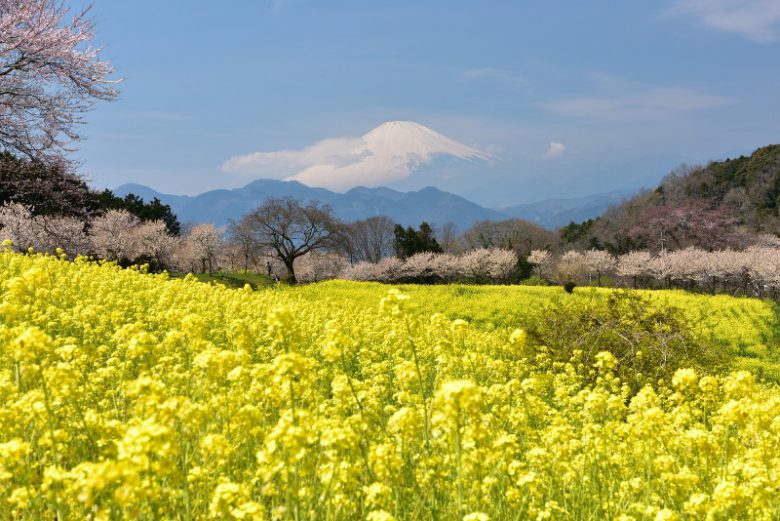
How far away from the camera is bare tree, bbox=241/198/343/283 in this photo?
6275cm

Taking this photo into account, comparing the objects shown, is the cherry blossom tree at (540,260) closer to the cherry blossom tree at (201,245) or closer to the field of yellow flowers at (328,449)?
the cherry blossom tree at (201,245)

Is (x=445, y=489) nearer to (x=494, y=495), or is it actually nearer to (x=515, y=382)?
→ (x=494, y=495)

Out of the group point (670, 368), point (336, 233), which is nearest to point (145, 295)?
point (670, 368)

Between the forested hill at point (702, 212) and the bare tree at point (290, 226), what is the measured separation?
39.2 meters

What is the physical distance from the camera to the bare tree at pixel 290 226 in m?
62.8

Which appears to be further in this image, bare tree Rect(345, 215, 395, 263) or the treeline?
bare tree Rect(345, 215, 395, 263)

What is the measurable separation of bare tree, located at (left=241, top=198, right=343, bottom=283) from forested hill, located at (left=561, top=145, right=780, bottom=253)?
3919 centimetres

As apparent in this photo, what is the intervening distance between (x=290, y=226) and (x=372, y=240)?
1843 inches

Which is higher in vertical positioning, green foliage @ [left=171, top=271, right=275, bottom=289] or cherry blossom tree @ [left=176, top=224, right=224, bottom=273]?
cherry blossom tree @ [left=176, top=224, right=224, bottom=273]

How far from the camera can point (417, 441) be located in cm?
440

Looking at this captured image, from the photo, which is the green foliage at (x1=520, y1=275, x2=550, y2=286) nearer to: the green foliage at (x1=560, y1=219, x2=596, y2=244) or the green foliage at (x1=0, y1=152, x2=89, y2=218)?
the green foliage at (x1=560, y1=219, x2=596, y2=244)

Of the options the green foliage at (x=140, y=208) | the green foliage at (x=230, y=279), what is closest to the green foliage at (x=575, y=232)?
the green foliage at (x=230, y=279)

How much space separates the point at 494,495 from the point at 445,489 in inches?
16.7

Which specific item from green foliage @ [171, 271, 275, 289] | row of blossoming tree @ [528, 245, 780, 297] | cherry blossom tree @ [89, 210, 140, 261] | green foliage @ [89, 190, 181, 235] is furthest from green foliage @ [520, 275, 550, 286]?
green foliage @ [89, 190, 181, 235]
